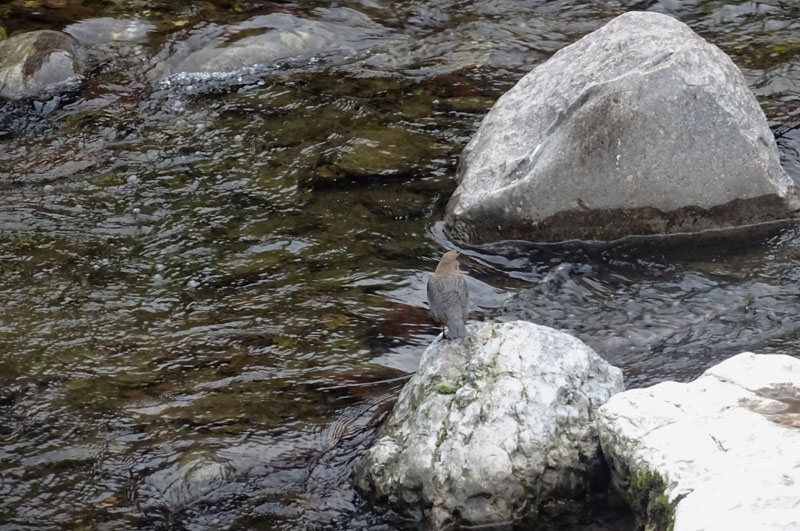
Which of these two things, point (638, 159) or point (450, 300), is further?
point (638, 159)

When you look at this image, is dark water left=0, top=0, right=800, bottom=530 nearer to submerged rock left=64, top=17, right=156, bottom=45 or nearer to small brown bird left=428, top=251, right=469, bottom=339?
submerged rock left=64, top=17, right=156, bottom=45

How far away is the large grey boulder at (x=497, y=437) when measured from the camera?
4359 millimetres

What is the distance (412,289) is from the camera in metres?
6.24

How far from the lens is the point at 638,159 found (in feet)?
21.2

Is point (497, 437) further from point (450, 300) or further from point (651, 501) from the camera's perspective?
point (450, 300)

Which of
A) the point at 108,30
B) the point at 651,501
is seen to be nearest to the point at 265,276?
the point at 651,501

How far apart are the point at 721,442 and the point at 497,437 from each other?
1010mm

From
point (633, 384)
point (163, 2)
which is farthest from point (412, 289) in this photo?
point (163, 2)

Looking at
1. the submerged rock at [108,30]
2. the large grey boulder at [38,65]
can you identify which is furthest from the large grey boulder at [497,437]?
the submerged rock at [108,30]

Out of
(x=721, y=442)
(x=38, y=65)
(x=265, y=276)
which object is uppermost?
(x=38, y=65)

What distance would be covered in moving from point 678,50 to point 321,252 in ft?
9.21

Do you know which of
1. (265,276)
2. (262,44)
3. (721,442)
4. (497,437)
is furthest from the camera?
(262,44)

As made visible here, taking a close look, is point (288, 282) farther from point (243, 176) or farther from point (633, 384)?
point (633, 384)

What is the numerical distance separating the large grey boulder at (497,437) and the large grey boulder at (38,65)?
570cm
